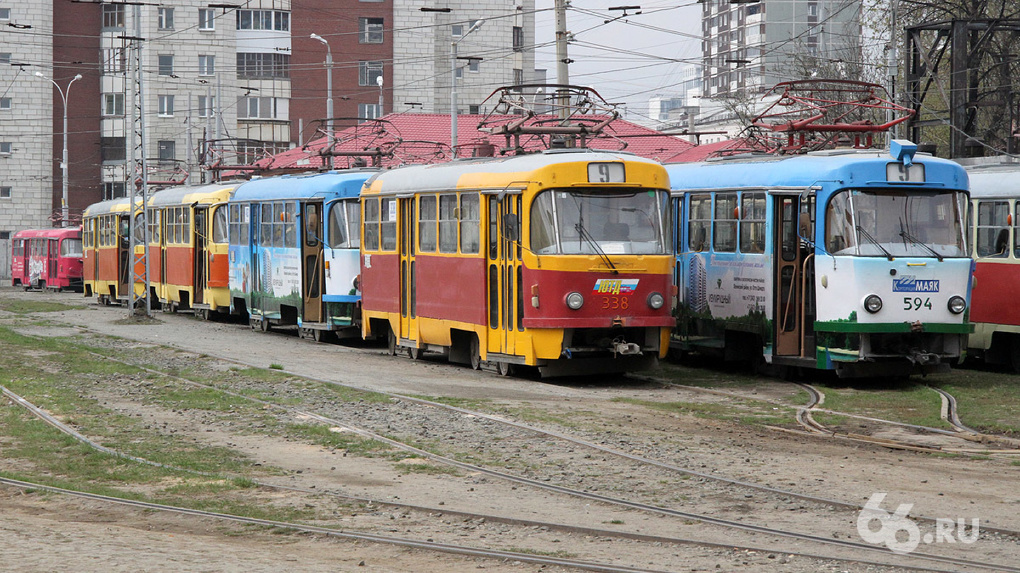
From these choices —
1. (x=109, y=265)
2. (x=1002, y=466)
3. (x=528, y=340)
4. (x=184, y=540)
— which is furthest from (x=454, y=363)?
(x=109, y=265)

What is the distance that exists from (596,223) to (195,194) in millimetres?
18132

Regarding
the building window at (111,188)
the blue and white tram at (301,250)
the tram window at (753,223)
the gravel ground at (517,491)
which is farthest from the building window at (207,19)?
the gravel ground at (517,491)

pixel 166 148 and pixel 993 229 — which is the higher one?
pixel 166 148

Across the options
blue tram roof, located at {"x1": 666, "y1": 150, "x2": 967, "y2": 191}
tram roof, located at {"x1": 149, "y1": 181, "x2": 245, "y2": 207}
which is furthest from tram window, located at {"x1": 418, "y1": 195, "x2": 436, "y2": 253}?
tram roof, located at {"x1": 149, "y1": 181, "x2": 245, "y2": 207}

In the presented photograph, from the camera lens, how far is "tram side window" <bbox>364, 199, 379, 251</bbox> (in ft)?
73.5

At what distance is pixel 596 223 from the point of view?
1742 cm

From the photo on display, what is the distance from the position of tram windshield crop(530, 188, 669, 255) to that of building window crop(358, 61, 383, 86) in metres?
61.3

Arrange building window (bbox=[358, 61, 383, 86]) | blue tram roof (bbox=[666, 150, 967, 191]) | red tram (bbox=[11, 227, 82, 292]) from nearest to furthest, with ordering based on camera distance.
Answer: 1. blue tram roof (bbox=[666, 150, 967, 191])
2. red tram (bbox=[11, 227, 82, 292])
3. building window (bbox=[358, 61, 383, 86])

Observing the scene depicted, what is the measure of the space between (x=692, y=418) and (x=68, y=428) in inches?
245

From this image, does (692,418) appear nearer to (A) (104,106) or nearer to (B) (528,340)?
(B) (528,340)

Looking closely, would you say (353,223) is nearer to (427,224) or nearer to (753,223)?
(427,224)

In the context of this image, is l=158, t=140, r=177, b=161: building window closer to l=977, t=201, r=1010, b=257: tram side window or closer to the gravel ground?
the gravel ground

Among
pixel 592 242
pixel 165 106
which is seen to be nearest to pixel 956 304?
pixel 592 242

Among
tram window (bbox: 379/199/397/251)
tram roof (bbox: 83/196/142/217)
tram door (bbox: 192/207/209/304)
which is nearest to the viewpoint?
tram window (bbox: 379/199/397/251)
